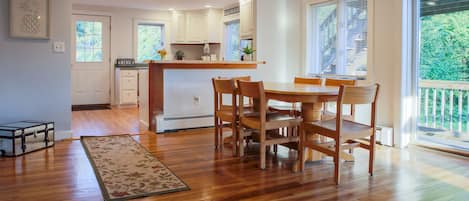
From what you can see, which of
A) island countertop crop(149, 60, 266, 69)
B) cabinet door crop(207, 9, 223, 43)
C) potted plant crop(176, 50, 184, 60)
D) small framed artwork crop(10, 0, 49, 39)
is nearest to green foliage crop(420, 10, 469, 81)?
island countertop crop(149, 60, 266, 69)

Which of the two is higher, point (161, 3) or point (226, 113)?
point (161, 3)

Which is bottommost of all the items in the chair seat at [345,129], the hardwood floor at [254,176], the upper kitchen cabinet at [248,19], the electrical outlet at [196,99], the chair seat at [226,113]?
the hardwood floor at [254,176]

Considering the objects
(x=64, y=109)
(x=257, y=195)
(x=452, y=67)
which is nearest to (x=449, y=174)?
(x=452, y=67)

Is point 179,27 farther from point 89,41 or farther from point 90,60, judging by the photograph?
point 90,60

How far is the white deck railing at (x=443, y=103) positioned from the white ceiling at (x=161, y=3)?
4.12 meters

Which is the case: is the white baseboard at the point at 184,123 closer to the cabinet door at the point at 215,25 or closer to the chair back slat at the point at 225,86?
the chair back slat at the point at 225,86

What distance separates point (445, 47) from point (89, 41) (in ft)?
21.1

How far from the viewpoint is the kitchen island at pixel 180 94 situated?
5.18 metres

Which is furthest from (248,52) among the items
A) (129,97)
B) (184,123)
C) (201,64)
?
(129,97)

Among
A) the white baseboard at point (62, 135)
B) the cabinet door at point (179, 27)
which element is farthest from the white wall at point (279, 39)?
the cabinet door at point (179, 27)

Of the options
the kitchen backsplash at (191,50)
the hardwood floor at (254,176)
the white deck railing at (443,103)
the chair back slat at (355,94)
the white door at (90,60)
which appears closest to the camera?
the hardwood floor at (254,176)

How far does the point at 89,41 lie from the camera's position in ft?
25.8

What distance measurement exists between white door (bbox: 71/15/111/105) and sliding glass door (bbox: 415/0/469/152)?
599cm

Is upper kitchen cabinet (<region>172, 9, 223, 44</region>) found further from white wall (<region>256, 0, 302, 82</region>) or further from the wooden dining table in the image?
the wooden dining table
